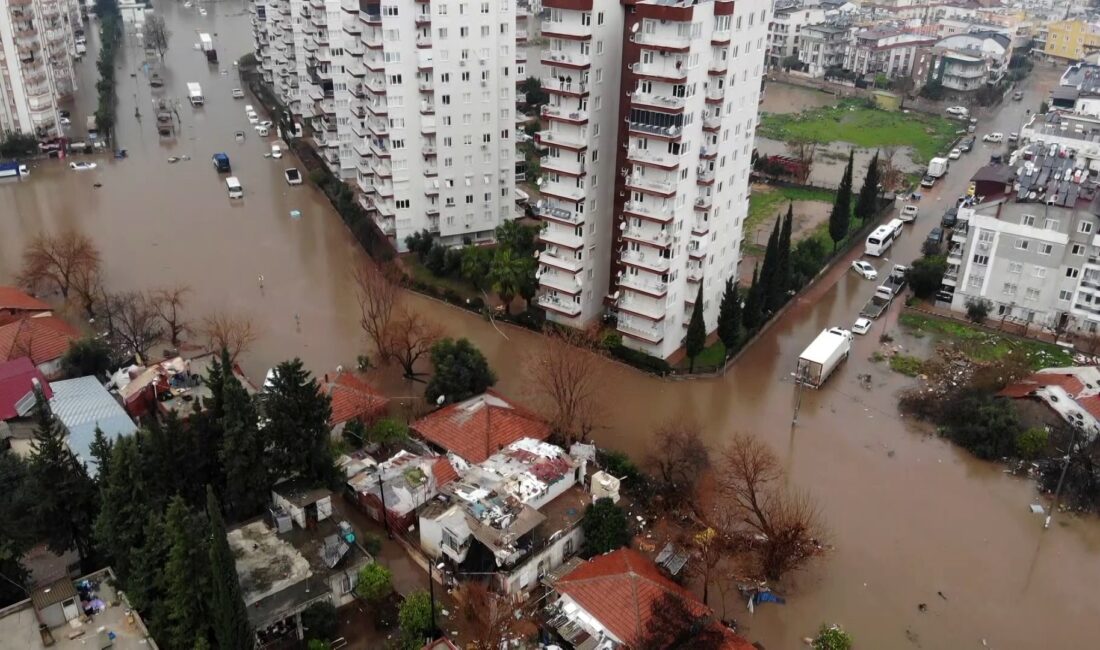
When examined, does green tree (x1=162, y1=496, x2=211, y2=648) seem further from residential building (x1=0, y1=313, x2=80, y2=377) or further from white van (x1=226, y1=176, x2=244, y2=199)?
white van (x1=226, y1=176, x2=244, y2=199)

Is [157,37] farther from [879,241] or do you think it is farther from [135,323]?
[879,241]

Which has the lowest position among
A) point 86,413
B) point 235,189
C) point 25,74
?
point 86,413

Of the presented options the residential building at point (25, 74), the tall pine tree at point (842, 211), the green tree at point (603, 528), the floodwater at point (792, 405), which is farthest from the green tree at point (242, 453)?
the residential building at point (25, 74)

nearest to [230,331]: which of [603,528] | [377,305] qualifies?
[377,305]

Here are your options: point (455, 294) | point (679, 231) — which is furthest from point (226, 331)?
point (679, 231)

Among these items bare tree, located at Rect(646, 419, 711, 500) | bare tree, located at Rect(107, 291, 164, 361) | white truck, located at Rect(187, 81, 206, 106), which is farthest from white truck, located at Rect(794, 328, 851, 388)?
white truck, located at Rect(187, 81, 206, 106)
